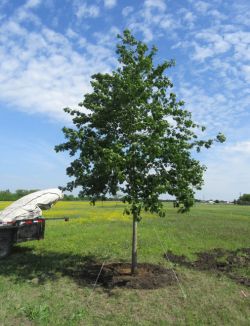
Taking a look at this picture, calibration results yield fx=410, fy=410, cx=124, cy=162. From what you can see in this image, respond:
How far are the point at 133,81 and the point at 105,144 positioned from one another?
212 cm

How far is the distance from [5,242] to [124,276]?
18.5ft

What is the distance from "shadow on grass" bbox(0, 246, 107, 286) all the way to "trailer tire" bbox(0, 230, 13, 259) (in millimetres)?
259

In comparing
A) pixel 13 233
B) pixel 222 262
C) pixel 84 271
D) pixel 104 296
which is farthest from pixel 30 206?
pixel 222 262

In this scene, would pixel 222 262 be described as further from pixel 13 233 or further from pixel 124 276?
pixel 13 233

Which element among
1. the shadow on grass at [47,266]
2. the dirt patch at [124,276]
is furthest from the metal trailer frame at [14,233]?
the dirt patch at [124,276]

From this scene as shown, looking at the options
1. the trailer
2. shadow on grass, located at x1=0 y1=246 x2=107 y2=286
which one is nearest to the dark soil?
shadow on grass, located at x1=0 y1=246 x2=107 y2=286

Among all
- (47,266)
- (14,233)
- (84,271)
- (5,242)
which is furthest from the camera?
(14,233)

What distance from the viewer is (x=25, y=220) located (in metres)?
15.9

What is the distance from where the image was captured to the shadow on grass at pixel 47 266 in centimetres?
1243

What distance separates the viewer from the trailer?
1565 cm

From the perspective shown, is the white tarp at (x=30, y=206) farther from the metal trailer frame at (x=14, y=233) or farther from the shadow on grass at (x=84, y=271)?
the shadow on grass at (x=84, y=271)

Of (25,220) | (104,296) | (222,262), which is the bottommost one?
(104,296)

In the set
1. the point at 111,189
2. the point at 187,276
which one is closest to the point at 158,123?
the point at 111,189

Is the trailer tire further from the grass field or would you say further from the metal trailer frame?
the grass field
